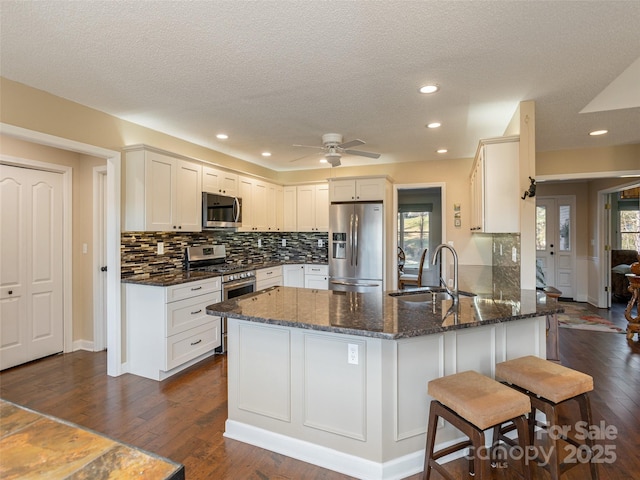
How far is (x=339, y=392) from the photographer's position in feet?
6.47

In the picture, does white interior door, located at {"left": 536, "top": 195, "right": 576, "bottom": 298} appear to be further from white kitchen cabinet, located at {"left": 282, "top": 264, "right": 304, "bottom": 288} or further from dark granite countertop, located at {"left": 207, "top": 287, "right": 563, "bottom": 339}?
dark granite countertop, located at {"left": 207, "top": 287, "right": 563, "bottom": 339}

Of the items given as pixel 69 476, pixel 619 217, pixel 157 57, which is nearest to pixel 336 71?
pixel 157 57

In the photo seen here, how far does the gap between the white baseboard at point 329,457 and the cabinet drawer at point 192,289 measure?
1.47 metres

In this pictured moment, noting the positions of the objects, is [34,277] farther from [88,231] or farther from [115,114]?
[115,114]

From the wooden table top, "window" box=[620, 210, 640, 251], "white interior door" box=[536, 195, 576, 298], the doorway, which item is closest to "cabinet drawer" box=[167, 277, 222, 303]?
the wooden table top

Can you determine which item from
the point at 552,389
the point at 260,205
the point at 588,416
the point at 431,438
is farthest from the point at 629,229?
the point at 431,438

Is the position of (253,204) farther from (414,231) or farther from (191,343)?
(414,231)

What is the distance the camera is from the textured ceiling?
176cm

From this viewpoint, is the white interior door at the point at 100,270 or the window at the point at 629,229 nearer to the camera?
the white interior door at the point at 100,270

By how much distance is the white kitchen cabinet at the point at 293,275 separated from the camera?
5273 millimetres

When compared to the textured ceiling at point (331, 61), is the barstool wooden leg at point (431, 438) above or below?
below

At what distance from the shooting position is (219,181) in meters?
4.38

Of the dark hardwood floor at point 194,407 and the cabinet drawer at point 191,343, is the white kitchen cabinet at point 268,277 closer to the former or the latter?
the cabinet drawer at point 191,343

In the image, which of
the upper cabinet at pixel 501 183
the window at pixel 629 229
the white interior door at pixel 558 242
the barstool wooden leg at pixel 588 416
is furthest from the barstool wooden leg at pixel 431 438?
the window at pixel 629 229
